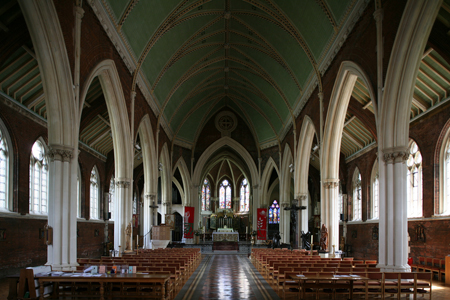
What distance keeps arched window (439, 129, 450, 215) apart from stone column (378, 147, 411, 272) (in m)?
5.49

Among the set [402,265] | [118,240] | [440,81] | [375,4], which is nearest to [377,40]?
[375,4]

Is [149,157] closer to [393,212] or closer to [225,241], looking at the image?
[225,241]

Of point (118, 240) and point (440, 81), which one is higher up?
point (440, 81)

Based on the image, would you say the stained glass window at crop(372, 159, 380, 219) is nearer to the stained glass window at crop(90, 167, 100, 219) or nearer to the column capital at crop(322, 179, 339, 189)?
the column capital at crop(322, 179, 339, 189)

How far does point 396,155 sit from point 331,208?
7.27 meters

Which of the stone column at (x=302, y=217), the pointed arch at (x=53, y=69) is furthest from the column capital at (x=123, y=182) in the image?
the stone column at (x=302, y=217)

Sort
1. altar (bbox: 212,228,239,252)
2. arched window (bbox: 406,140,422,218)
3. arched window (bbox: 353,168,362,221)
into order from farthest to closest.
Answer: altar (bbox: 212,228,239,252), arched window (bbox: 353,168,362,221), arched window (bbox: 406,140,422,218)

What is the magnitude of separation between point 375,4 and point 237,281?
9.55m

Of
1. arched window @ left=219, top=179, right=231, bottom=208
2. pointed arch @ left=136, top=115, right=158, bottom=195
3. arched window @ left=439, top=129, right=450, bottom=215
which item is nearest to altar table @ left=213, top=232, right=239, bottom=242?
pointed arch @ left=136, top=115, right=158, bottom=195

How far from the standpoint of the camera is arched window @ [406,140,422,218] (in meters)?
17.9

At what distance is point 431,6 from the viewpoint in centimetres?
978

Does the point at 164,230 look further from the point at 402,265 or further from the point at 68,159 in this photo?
the point at 402,265

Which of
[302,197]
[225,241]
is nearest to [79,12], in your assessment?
[302,197]

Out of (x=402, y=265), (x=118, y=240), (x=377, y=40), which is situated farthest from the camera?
(x=118, y=240)
